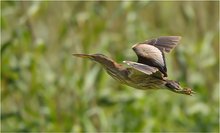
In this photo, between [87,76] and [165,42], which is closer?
[165,42]

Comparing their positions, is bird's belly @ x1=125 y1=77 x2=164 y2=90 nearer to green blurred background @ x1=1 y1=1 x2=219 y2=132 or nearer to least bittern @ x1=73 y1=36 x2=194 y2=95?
least bittern @ x1=73 y1=36 x2=194 y2=95

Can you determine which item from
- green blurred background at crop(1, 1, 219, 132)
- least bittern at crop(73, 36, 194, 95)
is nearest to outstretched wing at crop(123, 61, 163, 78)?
least bittern at crop(73, 36, 194, 95)

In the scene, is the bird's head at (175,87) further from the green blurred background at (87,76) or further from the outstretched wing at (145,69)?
the green blurred background at (87,76)

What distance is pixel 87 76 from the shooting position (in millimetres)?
2186

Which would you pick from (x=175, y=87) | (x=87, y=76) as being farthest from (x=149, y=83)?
(x=87, y=76)

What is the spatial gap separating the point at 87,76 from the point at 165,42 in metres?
1.59

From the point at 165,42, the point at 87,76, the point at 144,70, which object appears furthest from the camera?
the point at 87,76

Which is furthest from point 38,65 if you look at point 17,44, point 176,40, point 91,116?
point 176,40

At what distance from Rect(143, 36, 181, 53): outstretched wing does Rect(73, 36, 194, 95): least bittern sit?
0.01 metres

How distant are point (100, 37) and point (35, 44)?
34cm

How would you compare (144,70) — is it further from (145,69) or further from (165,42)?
(165,42)

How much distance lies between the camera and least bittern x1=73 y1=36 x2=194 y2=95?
51 cm

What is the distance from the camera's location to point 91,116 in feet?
7.43

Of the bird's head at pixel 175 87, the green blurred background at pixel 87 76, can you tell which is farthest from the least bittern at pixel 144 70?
the green blurred background at pixel 87 76
